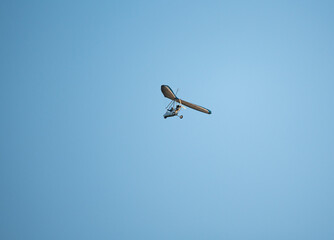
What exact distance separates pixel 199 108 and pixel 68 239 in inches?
4785

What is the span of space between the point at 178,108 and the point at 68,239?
120m

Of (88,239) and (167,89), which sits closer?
(167,89)

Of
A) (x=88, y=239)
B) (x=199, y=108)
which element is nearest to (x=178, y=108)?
(x=199, y=108)

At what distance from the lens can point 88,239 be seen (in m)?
167

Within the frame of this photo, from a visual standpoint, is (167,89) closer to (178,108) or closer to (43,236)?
(178,108)

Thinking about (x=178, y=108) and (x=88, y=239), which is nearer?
(x=178, y=108)

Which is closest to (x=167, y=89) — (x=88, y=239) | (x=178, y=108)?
(x=178, y=108)

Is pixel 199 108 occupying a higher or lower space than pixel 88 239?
higher

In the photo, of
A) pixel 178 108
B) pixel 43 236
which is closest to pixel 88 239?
pixel 43 236

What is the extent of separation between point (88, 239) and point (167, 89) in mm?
120817

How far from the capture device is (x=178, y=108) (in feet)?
224

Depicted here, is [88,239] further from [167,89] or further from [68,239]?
A: [167,89]

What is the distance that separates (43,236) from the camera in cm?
16562

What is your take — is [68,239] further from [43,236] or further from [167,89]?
[167,89]
